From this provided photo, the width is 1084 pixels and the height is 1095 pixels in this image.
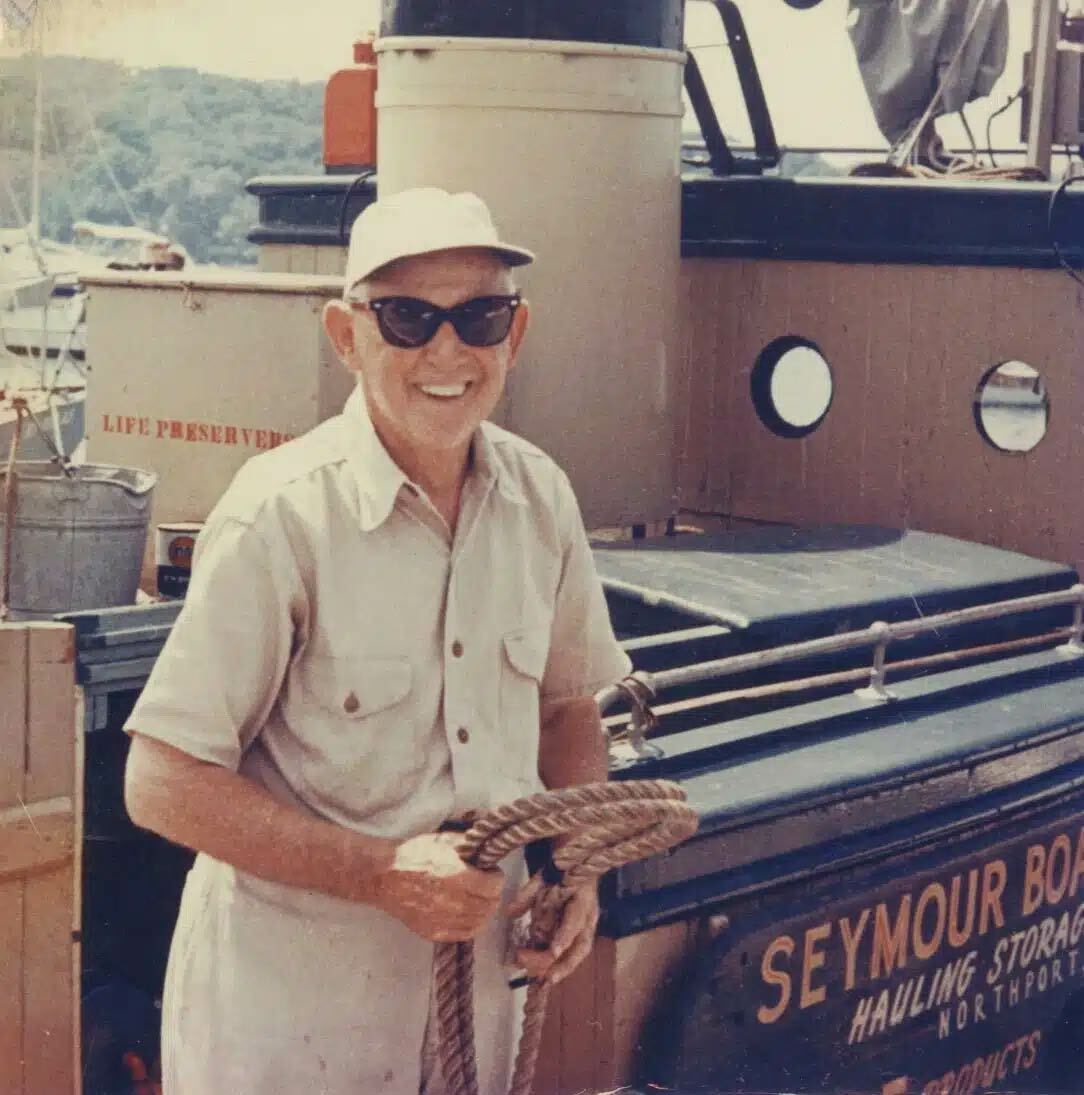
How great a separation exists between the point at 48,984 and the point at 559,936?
111 centimetres

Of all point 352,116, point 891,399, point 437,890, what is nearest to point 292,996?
point 437,890

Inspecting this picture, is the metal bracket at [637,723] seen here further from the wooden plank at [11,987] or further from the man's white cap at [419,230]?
the man's white cap at [419,230]

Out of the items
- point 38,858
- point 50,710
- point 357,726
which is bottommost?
point 38,858

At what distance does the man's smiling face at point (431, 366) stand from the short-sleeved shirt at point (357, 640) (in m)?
0.05

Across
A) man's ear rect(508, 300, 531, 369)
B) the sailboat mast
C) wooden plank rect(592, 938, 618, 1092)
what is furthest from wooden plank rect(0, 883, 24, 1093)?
the sailboat mast

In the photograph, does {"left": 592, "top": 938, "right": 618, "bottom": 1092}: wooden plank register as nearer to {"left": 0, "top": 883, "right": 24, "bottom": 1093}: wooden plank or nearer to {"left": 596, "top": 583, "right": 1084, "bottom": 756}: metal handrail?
{"left": 596, "top": 583, "right": 1084, "bottom": 756}: metal handrail

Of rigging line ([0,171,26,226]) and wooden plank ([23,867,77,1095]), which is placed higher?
rigging line ([0,171,26,226])

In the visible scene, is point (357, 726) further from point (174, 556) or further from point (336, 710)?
point (174, 556)

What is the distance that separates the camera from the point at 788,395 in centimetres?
674

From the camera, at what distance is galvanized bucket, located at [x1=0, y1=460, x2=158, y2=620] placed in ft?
14.3

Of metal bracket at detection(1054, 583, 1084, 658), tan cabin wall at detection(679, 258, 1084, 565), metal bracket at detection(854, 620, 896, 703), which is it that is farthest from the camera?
tan cabin wall at detection(679, 258, 1084, 565)

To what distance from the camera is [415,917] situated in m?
2.37

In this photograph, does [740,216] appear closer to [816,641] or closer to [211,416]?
[211,416]

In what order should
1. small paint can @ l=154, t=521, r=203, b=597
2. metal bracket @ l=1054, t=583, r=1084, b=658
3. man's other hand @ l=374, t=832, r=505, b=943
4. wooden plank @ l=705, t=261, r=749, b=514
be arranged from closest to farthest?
man's other hand @ l=374, t=832, r=505, b=943, small paint can @ l=154, t=521, r=203, b=597, metal bracket @ l=1054, t=583, r=1084, b=658, wooden plank @ l=705, t=261, r=749, b=514
